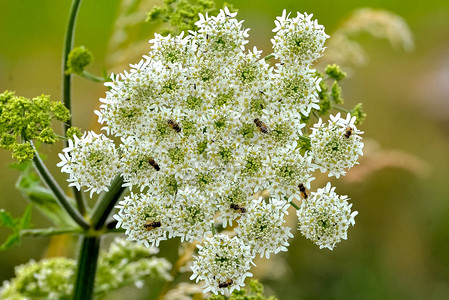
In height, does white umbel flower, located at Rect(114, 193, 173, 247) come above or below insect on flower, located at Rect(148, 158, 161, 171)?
below

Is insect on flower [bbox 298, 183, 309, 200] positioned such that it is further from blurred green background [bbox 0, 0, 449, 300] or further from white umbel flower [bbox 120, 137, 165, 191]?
blurred green background [bbox 0, 0, 449, 300]

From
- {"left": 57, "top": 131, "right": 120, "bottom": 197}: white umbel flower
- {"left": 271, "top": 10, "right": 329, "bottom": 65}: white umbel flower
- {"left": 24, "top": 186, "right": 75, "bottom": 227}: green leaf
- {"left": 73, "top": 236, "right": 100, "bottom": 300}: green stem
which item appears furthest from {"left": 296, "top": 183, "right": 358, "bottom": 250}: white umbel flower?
{"left": 24, "top": 186, "right": 75, "bottom": 227}: green leaf

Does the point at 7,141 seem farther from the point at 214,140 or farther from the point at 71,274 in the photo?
the point at 71,274

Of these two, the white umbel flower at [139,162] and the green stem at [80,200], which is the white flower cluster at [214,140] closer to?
the white umbel flower at [139,162]

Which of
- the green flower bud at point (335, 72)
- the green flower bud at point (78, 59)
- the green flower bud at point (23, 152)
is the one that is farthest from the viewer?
the green flower bud at point (335, 72)

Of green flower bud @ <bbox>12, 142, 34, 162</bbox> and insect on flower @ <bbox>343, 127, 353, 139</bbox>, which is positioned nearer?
green flower bud @ <bbox>12, 142, 34, 162</bbox>

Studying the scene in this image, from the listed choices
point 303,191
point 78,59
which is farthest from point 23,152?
point 303,191

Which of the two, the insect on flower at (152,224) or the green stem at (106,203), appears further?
the green stem at (106,203)

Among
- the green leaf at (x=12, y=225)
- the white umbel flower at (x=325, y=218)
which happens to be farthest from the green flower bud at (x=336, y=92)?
the green leaf at (x=12, y=225)
